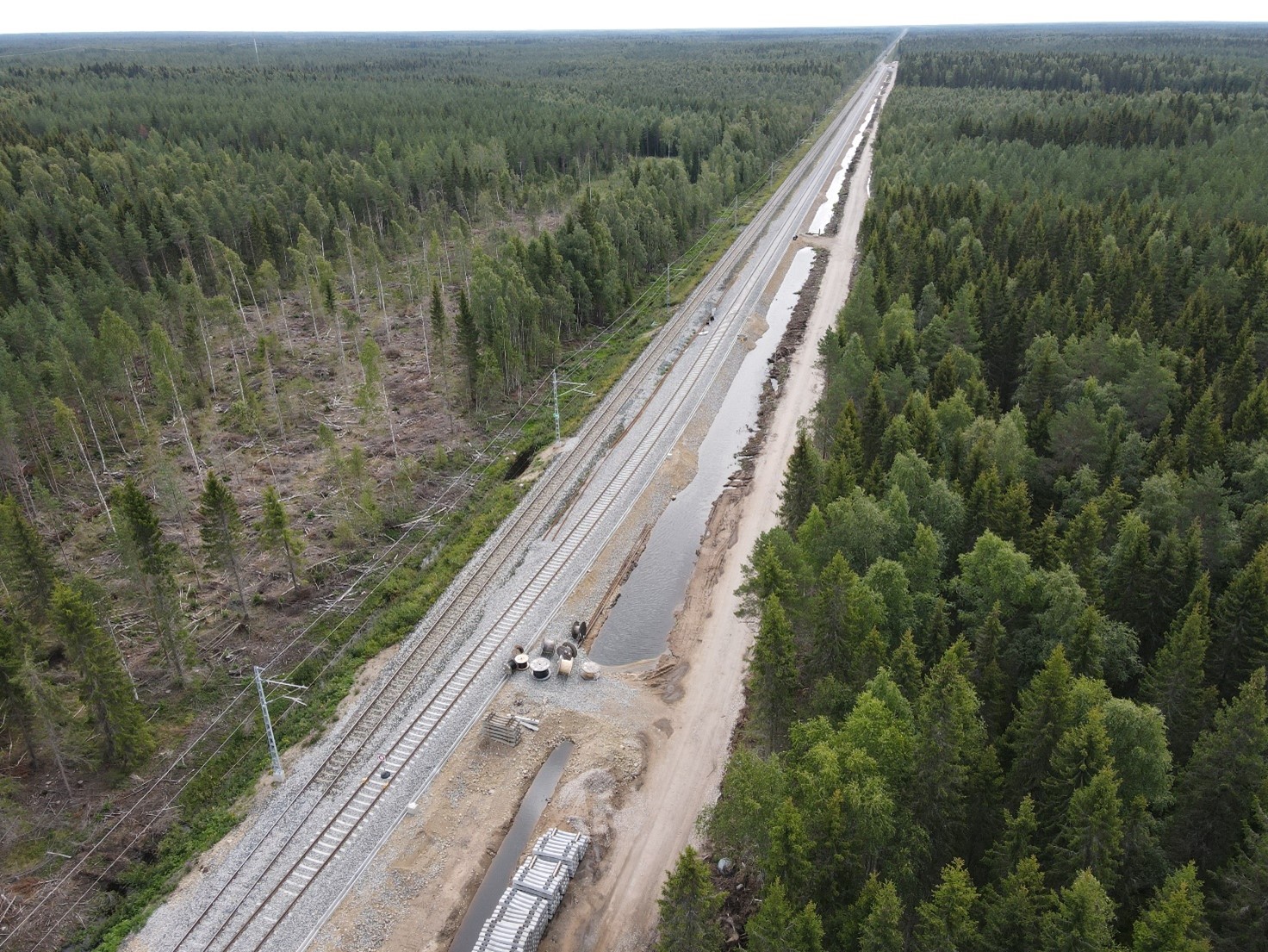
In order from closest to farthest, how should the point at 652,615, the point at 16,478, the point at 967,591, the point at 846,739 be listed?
the point at 846,739 < the point at 967,591 < the point at 652,615 < the point at 16,478

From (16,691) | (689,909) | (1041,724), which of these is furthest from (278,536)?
(1041,724)

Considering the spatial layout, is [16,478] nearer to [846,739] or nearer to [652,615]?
[652,615]

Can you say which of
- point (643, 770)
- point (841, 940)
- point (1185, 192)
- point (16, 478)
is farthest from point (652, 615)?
point (1185, 192)

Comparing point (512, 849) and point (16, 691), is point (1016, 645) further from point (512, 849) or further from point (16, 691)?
point (16, 691)

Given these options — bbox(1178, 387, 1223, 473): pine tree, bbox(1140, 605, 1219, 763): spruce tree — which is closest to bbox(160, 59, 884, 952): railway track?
bbox(1140, 605, 1219, 763): spruce tree

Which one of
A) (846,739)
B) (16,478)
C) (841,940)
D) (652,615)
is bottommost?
(652,615)

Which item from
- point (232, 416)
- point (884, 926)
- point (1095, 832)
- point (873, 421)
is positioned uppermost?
point (1095, 832)
